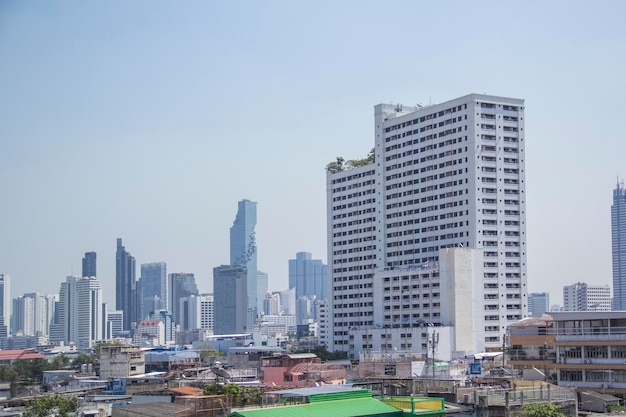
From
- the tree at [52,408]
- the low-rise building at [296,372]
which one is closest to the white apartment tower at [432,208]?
the low-rise building at [296,372]

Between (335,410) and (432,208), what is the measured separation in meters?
70.3

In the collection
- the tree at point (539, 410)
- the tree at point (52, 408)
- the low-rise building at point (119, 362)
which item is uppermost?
the tree at point (539, 410)

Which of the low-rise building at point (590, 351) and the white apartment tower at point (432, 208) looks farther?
the white apartment tower at point (432, 208)

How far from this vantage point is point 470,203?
289 feet

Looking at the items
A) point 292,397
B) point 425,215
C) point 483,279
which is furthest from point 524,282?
point 292,397

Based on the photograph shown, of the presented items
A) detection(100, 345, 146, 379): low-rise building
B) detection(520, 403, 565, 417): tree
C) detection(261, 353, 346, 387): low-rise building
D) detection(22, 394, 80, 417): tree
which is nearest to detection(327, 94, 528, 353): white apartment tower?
detection(100, 345, 146, 379): low-rise building

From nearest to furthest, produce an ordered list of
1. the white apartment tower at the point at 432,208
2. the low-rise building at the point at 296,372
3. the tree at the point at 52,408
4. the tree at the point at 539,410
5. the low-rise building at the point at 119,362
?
the tree at the point at 539,410 → the tree at the point at 52,408 → the low-rise building at the point at 296,372 → the low-rise building at the point at 119,362 → the white apartment tower at the point at 432,208

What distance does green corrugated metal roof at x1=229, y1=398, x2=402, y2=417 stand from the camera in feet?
Answer: 77.0

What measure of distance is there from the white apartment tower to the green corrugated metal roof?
61.1 m

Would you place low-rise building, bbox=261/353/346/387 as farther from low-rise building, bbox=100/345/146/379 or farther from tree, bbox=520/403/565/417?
low-rise building, bbox=100/345/146/379

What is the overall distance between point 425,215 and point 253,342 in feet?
167

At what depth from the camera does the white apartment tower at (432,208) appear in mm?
88062

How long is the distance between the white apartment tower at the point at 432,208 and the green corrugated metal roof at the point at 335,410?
61.1 meters

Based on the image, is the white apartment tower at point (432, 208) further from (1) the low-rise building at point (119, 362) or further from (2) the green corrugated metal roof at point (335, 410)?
(2) the green corrugated metal roof at point (335, 410)
